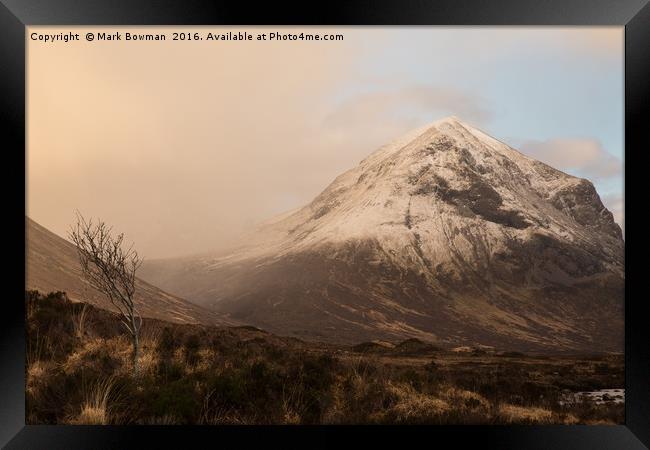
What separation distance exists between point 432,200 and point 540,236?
44.2ft

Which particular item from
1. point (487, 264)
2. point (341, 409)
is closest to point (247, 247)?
point (487, 264)

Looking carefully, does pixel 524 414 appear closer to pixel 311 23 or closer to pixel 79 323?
pixel 311 23

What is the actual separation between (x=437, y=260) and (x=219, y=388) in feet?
183

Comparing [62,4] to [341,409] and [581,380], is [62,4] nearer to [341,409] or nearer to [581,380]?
[341,409]

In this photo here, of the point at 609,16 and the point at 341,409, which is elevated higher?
the point at 609,16

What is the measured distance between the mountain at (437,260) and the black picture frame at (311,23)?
29.3 meters

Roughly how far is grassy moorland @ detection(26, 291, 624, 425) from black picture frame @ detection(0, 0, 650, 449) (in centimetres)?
71

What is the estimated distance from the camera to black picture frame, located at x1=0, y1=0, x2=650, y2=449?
7.39 meters

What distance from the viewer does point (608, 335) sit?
4875 centimetres

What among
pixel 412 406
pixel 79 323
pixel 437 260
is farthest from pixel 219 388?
pixel 437 260

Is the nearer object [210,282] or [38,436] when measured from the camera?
[38,436]

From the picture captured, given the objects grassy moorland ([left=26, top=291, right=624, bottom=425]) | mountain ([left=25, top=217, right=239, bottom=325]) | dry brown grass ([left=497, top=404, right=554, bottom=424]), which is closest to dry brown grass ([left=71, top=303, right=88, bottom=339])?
grassy moorland ([left=26, top=291, right=624, bottom=425])

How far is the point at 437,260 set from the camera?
62.7 meters

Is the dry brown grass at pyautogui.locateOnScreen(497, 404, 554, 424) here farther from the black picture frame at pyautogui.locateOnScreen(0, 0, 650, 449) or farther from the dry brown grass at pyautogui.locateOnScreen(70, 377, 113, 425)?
the dry brown grass at pyautogui.locateOnScreen(70, 377, 113, 425)
